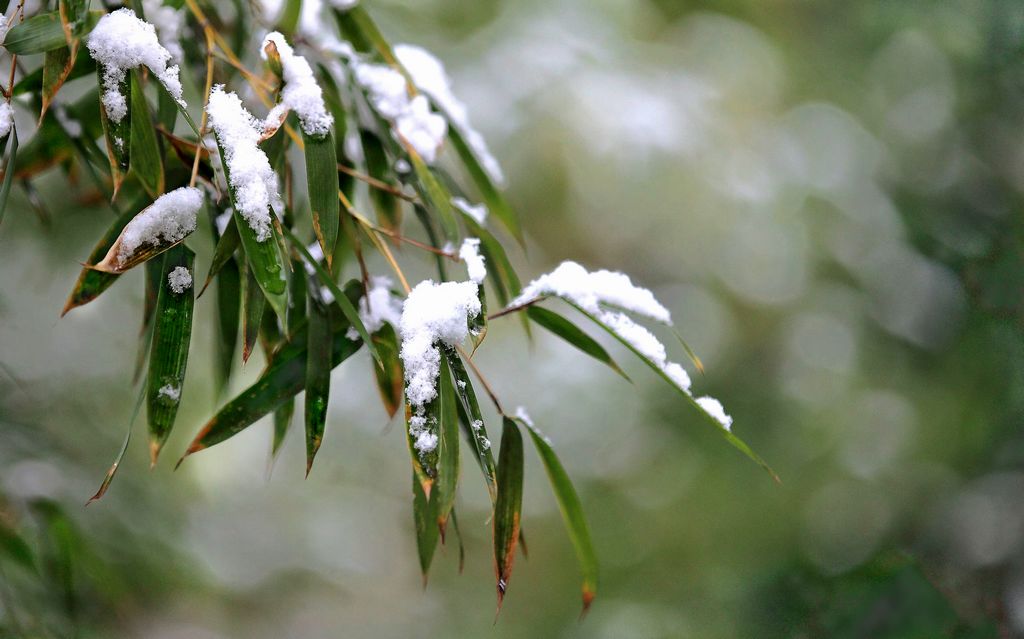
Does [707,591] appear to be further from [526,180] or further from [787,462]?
[526,180]

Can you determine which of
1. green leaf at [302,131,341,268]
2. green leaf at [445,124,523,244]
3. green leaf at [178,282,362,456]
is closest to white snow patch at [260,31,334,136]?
green leaf at [302,131,341,268]

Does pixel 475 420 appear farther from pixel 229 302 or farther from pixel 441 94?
pixel 441 94

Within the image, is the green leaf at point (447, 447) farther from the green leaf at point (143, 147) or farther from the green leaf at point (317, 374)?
the green leaf at point (143, 147)

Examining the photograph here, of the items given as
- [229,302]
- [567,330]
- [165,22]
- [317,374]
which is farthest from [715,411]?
[165,22]

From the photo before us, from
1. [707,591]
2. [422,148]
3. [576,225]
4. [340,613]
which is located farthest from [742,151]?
[340,613]

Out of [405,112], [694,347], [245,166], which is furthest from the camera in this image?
[694,347]

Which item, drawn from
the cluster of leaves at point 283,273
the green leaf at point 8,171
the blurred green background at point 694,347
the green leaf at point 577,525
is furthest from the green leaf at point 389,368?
the blurred green background at point 694,347
